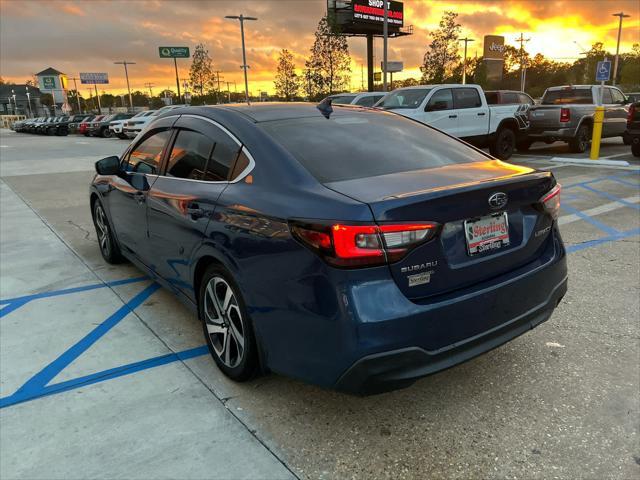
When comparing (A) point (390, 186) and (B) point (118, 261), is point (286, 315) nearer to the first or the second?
(A) point (390, 186)

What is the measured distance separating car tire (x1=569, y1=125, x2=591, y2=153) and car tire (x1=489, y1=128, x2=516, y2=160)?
1.90 meters

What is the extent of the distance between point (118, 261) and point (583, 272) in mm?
4601

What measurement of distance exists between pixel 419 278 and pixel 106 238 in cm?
399

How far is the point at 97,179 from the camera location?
5.20 metres

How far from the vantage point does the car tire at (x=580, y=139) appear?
1445cm

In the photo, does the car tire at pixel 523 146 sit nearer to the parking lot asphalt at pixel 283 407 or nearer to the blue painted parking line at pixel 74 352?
the parking lot asphalt at pixel 283 407

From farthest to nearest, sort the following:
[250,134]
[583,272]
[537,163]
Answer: [537,163]
[583,272]
[250,134]

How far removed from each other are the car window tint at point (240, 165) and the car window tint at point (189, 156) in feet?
1.22

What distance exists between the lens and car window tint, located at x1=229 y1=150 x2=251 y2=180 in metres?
2.85

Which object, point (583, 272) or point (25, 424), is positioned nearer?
point (25, 424)

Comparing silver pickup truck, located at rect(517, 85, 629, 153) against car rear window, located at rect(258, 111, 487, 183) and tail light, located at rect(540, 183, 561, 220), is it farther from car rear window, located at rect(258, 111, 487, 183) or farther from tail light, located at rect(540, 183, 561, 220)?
tail light, located at rect(540, 183, 561, 220)

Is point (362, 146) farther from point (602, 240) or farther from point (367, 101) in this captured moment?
point (367, 101)

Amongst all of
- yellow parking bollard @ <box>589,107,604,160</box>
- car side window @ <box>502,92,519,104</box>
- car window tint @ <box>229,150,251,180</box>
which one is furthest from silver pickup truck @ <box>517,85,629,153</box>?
car window tint @ <box>229,150,251,180</box>

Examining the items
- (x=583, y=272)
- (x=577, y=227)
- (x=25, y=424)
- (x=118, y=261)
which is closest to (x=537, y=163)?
(x=577, y=227)
